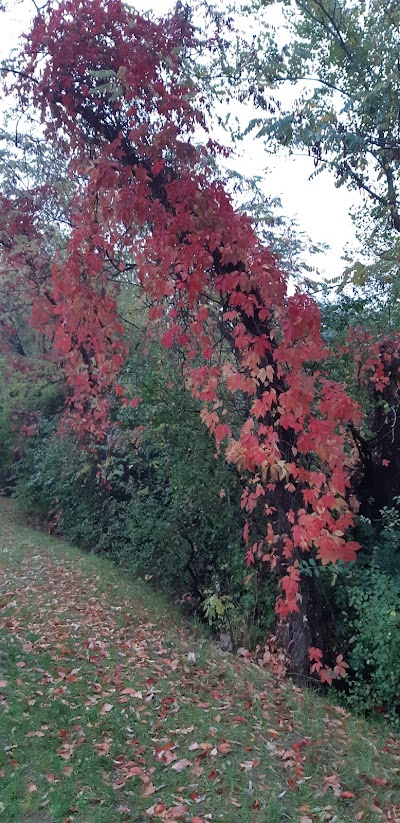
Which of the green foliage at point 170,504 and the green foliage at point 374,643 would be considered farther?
the green foliage at point 170,504

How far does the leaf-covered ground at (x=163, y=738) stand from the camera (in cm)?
399

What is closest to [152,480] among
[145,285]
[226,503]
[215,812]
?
[226,503]

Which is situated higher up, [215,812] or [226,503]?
[226,503]

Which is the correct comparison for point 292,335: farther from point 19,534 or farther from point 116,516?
point 19,534

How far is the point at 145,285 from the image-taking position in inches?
287

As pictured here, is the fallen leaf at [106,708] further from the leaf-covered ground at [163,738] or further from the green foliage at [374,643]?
the green foliage at [374,643]

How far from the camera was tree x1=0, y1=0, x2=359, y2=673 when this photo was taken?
20.4 feet

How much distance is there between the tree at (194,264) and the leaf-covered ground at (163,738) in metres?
1.19

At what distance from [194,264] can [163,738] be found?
168 inches

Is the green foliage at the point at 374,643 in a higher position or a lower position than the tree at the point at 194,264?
lower

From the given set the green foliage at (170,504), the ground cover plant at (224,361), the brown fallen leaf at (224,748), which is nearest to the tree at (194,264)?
the ground cover plant at (224,361)

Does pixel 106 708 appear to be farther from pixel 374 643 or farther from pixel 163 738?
pixel 374 643

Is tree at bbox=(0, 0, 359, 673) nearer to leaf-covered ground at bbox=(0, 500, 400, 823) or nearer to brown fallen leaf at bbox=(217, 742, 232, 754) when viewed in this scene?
leaf-covered ground at bbox=(0, 500, 400, 823)

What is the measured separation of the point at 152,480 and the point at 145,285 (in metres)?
4.73
